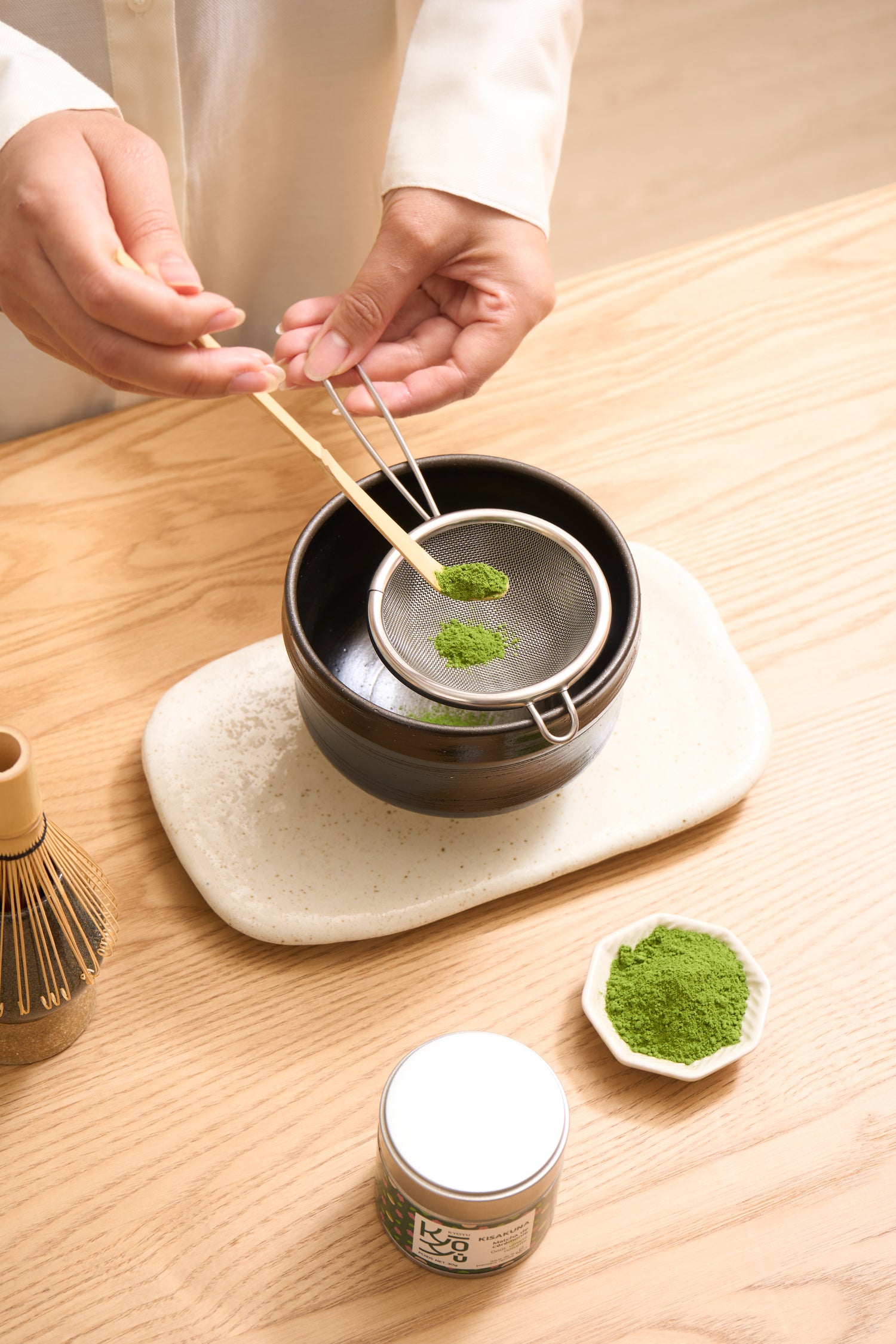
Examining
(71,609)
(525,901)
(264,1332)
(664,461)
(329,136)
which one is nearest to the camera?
(264,1332)

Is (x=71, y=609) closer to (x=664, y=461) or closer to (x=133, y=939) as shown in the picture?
(x=133, y=939)

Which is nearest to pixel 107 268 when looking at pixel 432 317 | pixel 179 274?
pixel 179 274

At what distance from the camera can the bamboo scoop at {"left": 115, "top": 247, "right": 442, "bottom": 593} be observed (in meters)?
1.03

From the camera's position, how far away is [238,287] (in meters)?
1.68

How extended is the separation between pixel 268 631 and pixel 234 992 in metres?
0.42

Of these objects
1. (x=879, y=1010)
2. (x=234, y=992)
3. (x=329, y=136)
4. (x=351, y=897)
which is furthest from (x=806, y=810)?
(x=329, y=136)

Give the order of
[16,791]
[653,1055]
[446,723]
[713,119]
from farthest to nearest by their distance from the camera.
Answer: [713,119], [446,723], [653,1055], [16,791]

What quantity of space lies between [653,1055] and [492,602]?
1.56ft

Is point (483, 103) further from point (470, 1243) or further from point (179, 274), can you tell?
point (470, 1243)

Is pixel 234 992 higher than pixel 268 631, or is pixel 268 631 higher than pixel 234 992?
pixel 268 631

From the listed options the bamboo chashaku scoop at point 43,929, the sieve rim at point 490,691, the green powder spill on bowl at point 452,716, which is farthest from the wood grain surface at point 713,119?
the bamboo chashaku scoop at point 43,929

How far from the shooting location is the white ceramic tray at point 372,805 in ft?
3.42

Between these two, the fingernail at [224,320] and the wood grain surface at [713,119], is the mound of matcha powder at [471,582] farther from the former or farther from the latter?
the wood grain surface at [713,119]

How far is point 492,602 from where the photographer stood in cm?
118
